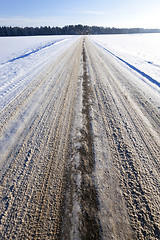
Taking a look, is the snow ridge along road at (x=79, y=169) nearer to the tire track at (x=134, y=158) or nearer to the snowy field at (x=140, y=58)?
the tire track at (x=134, y=158)

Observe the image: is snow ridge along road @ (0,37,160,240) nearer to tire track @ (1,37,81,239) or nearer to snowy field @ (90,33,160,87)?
tire track @ (1,37,81,239)

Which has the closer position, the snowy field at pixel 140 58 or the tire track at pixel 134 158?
the tire track at pixel 134 158

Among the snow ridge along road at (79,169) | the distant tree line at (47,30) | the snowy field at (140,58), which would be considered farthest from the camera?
the distant tree line at (47,30)

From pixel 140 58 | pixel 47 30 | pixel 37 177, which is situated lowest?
pixel 37 177

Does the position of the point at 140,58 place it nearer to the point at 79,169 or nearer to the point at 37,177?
the point at 79,169

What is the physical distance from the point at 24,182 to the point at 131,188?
5.31ft

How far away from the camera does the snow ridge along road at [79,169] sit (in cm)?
157

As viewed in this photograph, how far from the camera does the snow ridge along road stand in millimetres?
1568

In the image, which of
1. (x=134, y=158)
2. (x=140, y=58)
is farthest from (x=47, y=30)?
(x=134, y=158)

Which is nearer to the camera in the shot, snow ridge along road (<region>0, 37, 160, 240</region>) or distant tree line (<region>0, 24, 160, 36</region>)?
snow ridge along road (<region>0, 37, 160, 240</region>)

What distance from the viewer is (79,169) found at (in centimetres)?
217

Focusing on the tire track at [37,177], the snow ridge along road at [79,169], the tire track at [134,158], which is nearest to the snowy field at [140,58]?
the tire track at [134,158]

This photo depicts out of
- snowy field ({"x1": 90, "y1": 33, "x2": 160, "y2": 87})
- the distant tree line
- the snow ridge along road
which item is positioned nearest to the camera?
the snow ridge along road

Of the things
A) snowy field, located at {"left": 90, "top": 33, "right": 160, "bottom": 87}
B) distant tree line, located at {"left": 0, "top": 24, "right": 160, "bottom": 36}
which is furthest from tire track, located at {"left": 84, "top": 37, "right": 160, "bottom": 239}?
distant tree line, located at {"left": 0, "top": 24, "right": 160, "bottom": 36}
